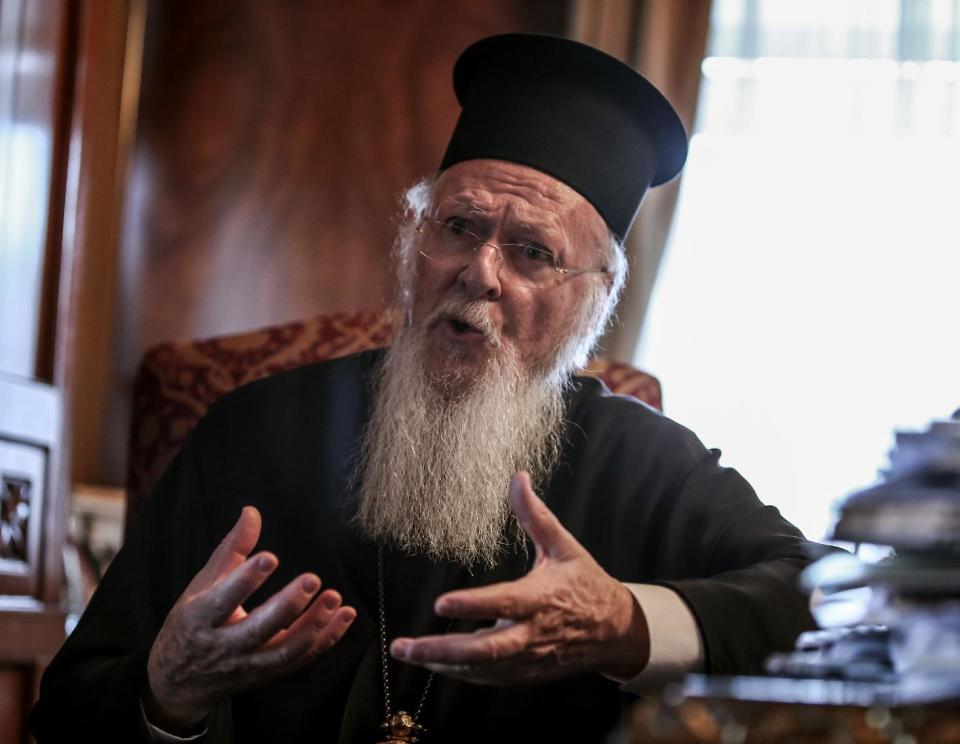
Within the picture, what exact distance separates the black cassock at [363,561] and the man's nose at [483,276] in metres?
0.36

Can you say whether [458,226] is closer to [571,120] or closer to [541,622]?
[571,120]

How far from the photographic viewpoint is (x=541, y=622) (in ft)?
5.29

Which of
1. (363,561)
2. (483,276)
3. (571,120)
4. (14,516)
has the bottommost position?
(14,516)

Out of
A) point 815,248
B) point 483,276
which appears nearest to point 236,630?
point 483,276

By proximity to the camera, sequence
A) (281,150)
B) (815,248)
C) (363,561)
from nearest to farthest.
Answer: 1. (363,561)
2. (815,248)
3. (281,150)

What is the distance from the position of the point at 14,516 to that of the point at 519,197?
1686 millimetres

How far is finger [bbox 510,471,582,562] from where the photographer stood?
5.42ft

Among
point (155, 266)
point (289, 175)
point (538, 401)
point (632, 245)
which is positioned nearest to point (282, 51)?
point (289, 175)

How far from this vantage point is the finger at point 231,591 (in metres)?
1.66

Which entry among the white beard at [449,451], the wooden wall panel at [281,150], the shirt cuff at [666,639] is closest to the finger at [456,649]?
the shirt cuff at [666,639]

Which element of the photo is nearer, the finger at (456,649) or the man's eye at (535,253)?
the finger at (456,649)

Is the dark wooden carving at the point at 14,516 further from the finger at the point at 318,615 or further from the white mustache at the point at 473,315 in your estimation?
the finger at the point at 318,615

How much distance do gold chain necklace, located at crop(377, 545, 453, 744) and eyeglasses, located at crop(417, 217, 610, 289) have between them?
611mm

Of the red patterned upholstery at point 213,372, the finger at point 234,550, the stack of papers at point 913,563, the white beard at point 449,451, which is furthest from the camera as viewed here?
the red patterned upholstery at point 213,372
